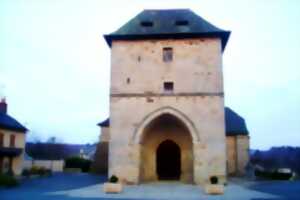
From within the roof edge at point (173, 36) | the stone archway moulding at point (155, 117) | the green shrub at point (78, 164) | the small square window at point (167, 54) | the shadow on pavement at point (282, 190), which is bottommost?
the green shrub at point (78, 164)

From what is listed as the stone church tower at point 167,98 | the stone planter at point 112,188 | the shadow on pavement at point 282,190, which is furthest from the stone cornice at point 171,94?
the stone planter at point 112,188

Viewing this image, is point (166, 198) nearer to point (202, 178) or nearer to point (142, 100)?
point (202, 178)

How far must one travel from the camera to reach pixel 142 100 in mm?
18875

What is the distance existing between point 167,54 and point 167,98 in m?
2.66

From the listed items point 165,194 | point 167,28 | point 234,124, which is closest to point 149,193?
point 165,194

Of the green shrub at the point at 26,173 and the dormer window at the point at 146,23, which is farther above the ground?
the dormer window at the point at 146,23

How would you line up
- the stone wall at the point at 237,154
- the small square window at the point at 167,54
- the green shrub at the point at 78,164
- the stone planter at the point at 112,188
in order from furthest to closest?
the green shrub at the point at 78,164 < the stone wall at the point at 237,154 < the small square window at the point at 167,54 < the stone planter at the point at 112,188

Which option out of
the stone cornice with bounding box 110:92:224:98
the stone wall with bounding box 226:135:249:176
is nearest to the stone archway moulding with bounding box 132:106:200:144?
the stone cornice with bounding box 110:92:224:98

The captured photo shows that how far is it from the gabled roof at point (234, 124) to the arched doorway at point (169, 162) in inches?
304

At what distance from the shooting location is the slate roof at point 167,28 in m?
19.3

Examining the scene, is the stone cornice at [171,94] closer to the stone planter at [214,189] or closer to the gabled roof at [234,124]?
the stone planter at [214,189]

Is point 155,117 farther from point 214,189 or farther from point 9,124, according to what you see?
point 9,124

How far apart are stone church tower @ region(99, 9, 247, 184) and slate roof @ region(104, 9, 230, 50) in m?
0.06

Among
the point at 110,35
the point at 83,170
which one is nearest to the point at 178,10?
the point at 110,35
